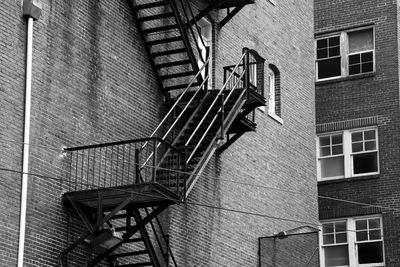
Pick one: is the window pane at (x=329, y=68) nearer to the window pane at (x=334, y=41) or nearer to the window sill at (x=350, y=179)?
the window pane at (x=334, y=41)

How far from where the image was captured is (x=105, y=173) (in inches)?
916

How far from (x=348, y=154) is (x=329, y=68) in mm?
3221

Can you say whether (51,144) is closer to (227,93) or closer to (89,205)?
(89,205)

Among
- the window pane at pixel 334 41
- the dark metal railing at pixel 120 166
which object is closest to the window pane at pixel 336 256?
the window pane at pixel 334 41

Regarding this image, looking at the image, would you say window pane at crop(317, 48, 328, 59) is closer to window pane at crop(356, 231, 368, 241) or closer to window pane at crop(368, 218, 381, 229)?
window pane at crop(368, 218, 381, 229)

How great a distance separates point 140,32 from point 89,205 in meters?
4.91

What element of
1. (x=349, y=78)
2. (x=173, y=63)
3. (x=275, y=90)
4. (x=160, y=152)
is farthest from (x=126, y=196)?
A: (x=349, y=78)

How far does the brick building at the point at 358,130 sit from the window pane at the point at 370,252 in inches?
1.2

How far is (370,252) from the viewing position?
119ft

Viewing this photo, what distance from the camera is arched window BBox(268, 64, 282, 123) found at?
1234 inches

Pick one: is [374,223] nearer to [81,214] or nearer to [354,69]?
[354,69]

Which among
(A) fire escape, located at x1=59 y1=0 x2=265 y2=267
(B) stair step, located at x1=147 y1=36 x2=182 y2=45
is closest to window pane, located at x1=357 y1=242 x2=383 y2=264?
(A) fire escape, located at x1=59 y1=0 x2=265 y2=267

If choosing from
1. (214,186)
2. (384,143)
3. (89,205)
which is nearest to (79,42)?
(89,205)

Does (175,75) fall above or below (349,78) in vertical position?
below
